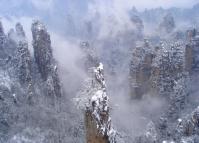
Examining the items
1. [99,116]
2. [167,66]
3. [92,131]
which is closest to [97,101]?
[99,116]

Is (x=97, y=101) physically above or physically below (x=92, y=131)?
above

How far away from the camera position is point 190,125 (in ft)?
414

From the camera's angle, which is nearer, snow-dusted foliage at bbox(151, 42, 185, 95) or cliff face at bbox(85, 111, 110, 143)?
cliff face at bbox(85, 111, 110, 143)

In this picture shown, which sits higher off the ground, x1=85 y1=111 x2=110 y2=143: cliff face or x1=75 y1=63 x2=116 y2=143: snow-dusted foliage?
x1=75 y1=63 x2=116 y2=143: snow-dusted foliage

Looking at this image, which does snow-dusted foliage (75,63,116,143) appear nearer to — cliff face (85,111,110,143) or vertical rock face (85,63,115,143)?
vertical rock face (85,63,115,143)

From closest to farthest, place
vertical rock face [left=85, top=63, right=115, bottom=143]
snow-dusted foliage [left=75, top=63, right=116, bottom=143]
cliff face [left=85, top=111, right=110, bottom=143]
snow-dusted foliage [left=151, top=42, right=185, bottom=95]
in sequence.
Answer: snow-dusted foliage [left=75, top=63, right=116, bottom=143], vertical rock face [left=85, top=63, right=115, bottom=143], cliff face [left=85, top=111, right=110, bottom=143], snow-dusted foliage [left=151, top=42, right=185, bottom=95]

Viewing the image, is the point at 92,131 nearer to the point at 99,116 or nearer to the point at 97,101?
the point at 99,116

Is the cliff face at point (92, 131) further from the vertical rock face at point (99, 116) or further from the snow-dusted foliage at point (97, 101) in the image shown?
the snow-dusted foliage at point (97, 101)

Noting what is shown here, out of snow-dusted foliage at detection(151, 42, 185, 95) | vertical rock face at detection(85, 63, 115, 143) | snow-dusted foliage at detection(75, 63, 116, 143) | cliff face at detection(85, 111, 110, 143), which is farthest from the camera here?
snow-dusted foliage at detection(151, 42, 185, 95)

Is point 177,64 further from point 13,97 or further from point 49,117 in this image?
point 13,97

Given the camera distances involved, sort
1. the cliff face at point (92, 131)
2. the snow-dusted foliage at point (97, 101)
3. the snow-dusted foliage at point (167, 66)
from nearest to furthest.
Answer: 1. the snow-dusted foliage at point (97, 101)
2. the cliff face at point (92, 131)
3. the snow-dusted foliage at point (167, 66)

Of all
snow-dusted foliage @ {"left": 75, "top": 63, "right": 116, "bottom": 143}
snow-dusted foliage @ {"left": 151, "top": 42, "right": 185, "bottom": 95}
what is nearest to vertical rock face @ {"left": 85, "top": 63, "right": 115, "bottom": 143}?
snow-dusted foliage @ {"left": 75, "top": 63, "right": 116, "bottom": 143}

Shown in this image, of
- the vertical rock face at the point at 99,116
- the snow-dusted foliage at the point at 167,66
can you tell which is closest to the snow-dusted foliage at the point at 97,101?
the vertical rock face at the point at 99,116

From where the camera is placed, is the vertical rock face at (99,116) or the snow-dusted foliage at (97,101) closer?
the snow-dusted foliage at (97,101)
